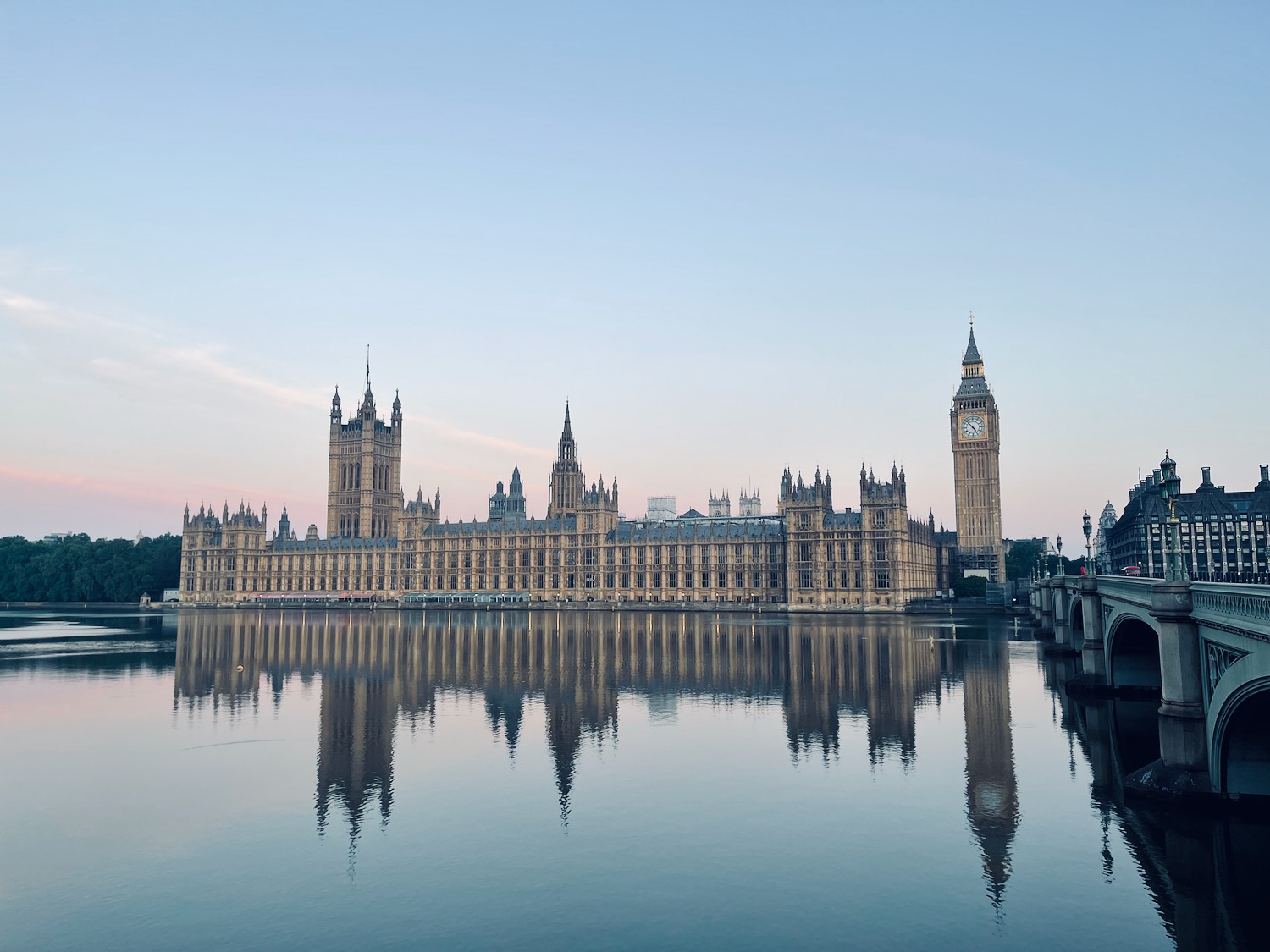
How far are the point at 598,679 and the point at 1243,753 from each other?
43.9 m

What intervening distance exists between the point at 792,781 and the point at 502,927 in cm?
1760

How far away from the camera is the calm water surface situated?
24.0 meters

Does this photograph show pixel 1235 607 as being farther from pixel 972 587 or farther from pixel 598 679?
pixel 972 587

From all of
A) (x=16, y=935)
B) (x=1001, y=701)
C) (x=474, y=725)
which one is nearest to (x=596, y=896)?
(x=16, y=935)

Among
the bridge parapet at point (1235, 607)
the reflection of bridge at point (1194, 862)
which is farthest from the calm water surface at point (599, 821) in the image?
the bridge parapet at point (1235, 607)

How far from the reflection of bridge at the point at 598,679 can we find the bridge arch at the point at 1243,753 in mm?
6840

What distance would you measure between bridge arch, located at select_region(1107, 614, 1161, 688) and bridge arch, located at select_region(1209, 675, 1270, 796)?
29.0m

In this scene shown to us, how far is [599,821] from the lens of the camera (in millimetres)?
32781

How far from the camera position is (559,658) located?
82438 millimetres

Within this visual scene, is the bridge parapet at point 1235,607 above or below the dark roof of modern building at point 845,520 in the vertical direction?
below

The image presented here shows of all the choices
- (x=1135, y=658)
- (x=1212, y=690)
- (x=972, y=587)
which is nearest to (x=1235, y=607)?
(x=1212, y=690)

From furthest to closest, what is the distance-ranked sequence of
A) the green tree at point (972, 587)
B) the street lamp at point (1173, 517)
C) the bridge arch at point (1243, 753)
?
the green tree at point (972, 587), the street lamp at point (1173, 517), the bridge arch at point (1243, 753)

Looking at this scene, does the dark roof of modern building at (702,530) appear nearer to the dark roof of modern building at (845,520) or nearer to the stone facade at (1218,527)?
the dark roof of modern building at (845,520)

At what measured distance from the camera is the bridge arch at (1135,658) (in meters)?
60.1
